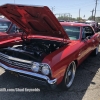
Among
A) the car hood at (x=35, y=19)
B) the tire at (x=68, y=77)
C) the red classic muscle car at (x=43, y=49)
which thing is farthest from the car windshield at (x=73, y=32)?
the tire at (x=68, y=77)

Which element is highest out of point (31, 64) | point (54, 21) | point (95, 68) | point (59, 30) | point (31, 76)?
point (54, 21)

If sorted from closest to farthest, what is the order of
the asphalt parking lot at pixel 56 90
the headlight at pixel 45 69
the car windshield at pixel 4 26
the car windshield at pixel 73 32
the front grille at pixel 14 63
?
the headlight at pixel 45 69, the front grille at pixel 14 63, the asphalt parking lot at pixel 56 90, the car windshield at pixel 73 32, the car windshield at pixel 4 26

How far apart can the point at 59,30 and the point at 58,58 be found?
97 centimetres

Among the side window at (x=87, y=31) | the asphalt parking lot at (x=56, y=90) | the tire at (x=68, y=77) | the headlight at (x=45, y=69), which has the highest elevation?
the side window at (x=87, y=31)

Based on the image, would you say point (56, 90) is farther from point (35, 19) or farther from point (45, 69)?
point (35, 19)

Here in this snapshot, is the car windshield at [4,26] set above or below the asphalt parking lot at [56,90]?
above

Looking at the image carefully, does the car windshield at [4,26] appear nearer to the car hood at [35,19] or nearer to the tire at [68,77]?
the car hood at [35,19]

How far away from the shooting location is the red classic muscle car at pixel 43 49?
2916 millimetres

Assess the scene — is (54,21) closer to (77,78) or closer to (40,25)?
(40,25)

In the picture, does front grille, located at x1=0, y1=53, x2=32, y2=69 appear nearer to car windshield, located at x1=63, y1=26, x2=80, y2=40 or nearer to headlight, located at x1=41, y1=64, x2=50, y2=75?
headlight, located at x1=41, y1=64, x2=50, y2=75

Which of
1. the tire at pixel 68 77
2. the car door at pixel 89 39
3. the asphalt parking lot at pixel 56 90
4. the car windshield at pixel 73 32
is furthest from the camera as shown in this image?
the car door at pixel 89 39

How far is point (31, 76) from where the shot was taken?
2.96 meters

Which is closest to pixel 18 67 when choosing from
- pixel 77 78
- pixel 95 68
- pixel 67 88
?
pixel 67 88

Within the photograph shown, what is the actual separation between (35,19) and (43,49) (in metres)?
0.77
